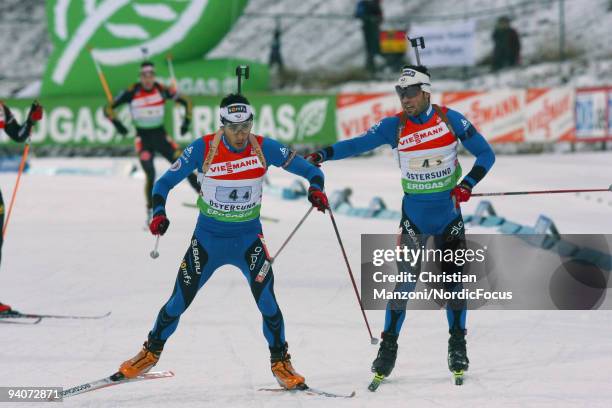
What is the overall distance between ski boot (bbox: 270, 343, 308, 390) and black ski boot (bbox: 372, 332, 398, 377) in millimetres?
506

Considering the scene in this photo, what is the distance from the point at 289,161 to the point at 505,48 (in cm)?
2185

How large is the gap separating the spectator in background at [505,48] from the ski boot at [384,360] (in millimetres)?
21319

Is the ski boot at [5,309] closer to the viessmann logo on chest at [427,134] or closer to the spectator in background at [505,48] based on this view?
the viessmann logo on chest at [427,134]

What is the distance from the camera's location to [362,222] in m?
14.4

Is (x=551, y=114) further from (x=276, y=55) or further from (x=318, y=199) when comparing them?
(x=318, y=199)

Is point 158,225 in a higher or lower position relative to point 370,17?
lower

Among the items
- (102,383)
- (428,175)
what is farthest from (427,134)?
(102,383)

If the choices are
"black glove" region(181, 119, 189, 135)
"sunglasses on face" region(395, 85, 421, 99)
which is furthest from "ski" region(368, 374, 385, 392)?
"black glove" region(181, 119, 189, 135)

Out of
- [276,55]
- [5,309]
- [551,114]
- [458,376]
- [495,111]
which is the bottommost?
[458,376]

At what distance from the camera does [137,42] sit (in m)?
25.1

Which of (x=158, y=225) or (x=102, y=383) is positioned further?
(x=102, y=383)

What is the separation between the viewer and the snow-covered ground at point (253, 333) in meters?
6.79

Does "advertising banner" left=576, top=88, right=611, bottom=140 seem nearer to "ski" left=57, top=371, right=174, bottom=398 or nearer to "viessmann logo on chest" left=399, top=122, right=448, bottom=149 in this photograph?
"viessmann logo on chest" left=399, top=122, right=448, bottom=149

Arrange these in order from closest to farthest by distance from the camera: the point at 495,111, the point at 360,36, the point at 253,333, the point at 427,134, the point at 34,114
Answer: the point at 427,134 → the point at 253,333 → the point at 34,114 → the point at 495,111 → the point at 360,36
